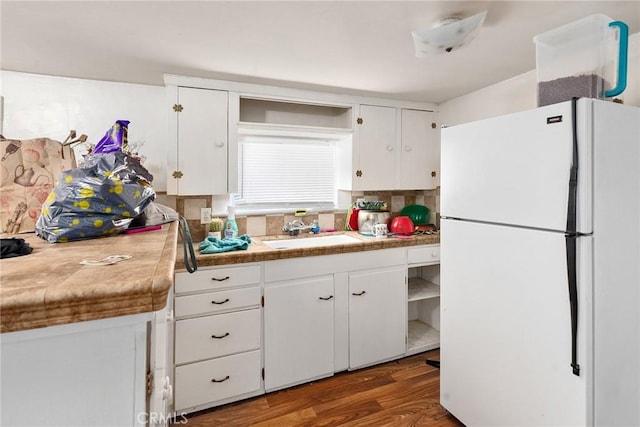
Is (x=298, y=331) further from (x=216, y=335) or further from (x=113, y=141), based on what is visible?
(x=113, y=141)

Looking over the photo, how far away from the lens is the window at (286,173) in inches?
102

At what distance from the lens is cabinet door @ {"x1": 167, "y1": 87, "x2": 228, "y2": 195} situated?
2107 mm

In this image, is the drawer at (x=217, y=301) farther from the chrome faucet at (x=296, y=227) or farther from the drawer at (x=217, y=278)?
the chrome faucet at (x=296, y=227)

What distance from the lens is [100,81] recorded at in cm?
218

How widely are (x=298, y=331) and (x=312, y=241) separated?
28.8 inches

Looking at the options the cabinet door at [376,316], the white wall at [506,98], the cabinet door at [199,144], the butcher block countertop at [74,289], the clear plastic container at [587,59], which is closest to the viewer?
the butcher block countertop at [74,289]

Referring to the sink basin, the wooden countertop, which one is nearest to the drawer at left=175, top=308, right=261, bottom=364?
the wooden countertop

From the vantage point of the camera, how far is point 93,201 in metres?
0.87

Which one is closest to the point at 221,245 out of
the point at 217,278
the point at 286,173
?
the point at 217,278

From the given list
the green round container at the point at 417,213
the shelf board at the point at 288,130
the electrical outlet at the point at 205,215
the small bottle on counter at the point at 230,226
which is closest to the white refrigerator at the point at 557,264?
the shelf board at the point at 288,130

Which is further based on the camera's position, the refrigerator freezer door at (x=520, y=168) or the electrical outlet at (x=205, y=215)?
the electrical outlet at (x=205, y=215)

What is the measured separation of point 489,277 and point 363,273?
0.93 m

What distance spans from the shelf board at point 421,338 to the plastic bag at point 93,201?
2.32 meters

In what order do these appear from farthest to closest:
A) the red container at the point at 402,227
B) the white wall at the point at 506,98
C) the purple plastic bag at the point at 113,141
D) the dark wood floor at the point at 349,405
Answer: the red container at the point at 402,227 < the dark wood floor at the point at 349,405 < the white wall at the point at 506,98 < the purple plastic bag at the point at 113,141
